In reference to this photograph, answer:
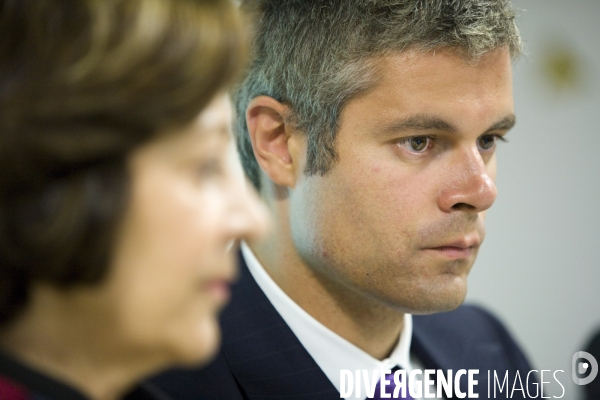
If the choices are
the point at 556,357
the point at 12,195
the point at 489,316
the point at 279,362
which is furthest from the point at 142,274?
the point at 556,357

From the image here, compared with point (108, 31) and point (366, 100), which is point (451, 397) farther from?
point (108, 31)

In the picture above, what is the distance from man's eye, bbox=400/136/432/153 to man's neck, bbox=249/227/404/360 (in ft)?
1.05

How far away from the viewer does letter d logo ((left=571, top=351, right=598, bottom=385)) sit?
151 centimetres

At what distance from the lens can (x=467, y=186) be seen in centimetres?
118

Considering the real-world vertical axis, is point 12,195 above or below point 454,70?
below

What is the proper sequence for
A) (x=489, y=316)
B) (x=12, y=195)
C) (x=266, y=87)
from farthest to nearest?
(x=489, y=316) < (x=266, y=87) < (x=12, y=195)

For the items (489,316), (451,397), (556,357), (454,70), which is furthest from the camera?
(556,357)

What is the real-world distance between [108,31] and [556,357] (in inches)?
94.1

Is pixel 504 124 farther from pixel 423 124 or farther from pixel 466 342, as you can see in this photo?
pixel 466 342

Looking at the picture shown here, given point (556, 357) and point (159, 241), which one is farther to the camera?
point (556, 357)

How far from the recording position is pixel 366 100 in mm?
1220

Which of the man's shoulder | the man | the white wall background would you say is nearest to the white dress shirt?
the man

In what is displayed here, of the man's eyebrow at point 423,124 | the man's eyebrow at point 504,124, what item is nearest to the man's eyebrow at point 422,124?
the man's eyebrow at point 423,124

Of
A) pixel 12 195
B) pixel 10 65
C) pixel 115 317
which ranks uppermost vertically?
pixel 10 65
